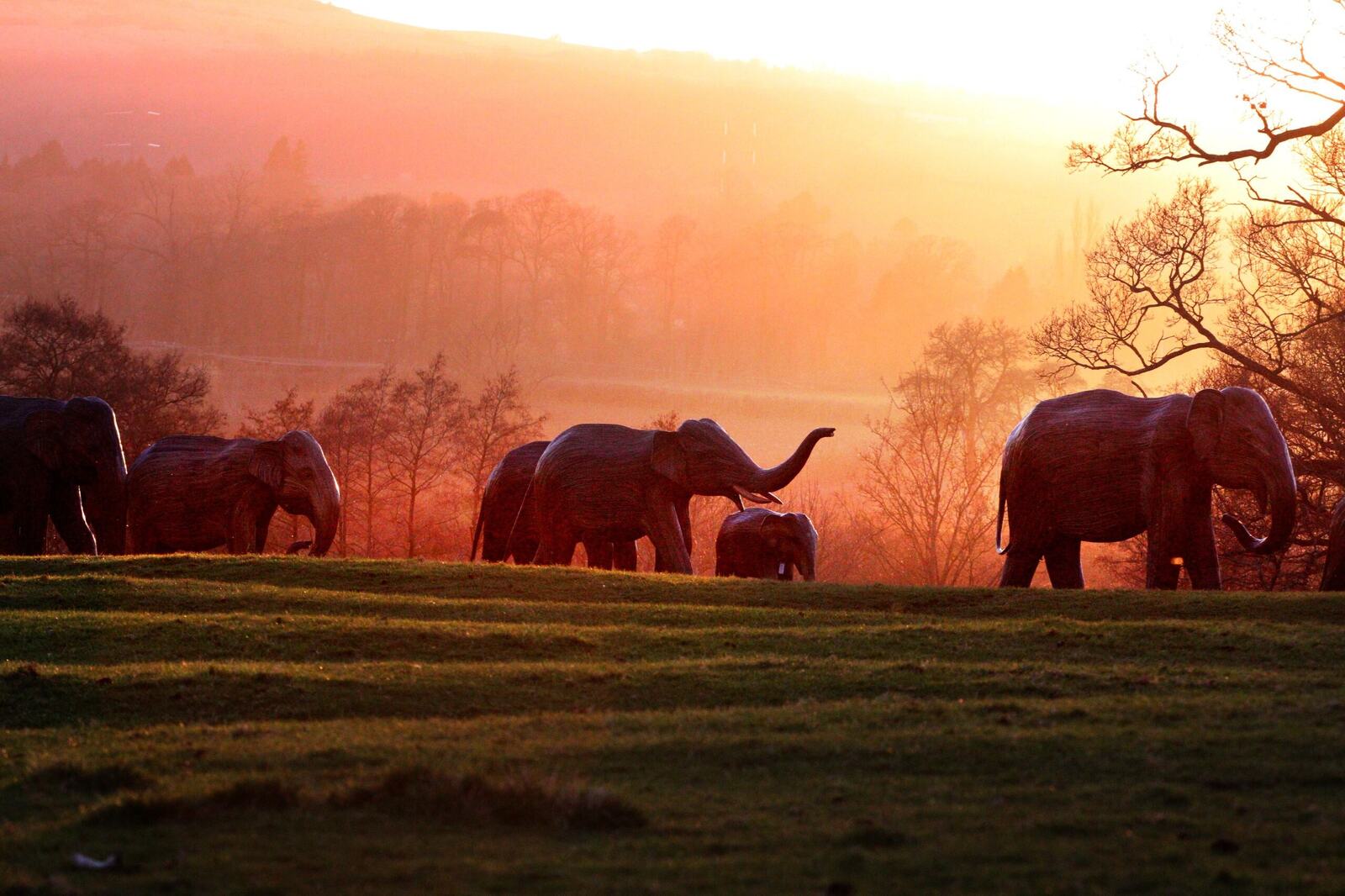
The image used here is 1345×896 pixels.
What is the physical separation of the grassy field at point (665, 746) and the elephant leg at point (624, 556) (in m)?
10.7

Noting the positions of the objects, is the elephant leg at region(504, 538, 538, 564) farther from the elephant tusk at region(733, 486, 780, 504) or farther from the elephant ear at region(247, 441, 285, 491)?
the elephant tusk at region(733, 486, 780, 504)

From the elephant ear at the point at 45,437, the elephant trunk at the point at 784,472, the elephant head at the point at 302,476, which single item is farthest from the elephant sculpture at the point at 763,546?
the elephant ear at the point at 45,437

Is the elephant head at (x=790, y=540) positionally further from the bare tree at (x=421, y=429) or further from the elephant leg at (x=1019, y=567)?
the bare tree at (x=421, y=429)

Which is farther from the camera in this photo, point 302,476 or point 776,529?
point 776,529

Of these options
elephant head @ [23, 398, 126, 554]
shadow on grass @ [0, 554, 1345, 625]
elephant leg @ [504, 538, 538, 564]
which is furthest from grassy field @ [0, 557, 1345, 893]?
elephant leg @ [504, 538, 538, 564]

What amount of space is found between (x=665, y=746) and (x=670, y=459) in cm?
1549

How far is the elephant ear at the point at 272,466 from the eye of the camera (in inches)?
1156

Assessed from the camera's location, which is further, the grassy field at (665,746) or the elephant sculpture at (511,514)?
the elephant sculpture at (511,514)

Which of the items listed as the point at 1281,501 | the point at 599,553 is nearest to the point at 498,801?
the point at 1281,501

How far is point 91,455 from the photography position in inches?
1096

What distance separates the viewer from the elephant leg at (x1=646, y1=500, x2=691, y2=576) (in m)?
26.3

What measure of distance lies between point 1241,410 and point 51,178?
611ft

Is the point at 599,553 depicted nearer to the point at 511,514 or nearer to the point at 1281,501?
the point at 511,514

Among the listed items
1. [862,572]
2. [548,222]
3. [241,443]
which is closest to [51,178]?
[548,222]
